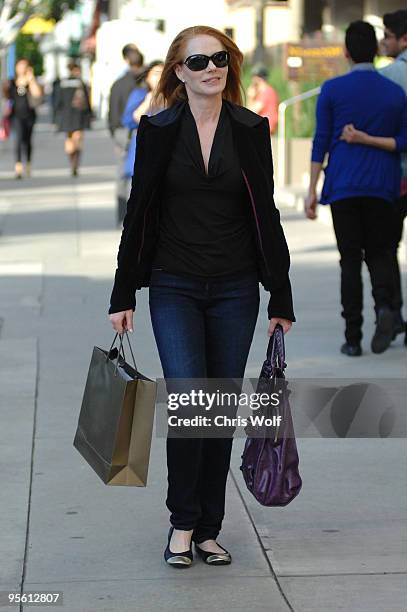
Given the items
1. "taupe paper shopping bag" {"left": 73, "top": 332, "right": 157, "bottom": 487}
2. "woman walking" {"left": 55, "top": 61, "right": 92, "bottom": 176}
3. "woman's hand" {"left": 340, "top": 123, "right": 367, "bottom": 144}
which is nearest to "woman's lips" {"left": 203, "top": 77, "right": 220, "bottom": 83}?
"taupe paper shopping bag" {"left": 73, "top": 332, "right": 157, "bottom": 487}

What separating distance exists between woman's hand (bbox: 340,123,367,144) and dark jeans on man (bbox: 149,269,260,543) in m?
3.78

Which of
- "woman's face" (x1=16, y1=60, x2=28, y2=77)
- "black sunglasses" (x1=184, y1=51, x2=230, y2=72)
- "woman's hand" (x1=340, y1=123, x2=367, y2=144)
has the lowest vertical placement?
"woman's face" (x1=16, y1=60, x2=28, y2=77)

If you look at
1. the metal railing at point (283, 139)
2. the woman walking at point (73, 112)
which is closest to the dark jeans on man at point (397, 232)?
the metal railing at point (283, 139)

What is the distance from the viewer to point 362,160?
902 cm

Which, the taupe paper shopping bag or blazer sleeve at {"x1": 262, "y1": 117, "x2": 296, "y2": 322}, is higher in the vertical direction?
blazer sleeve at {"x1": 262, "y1": 117, "x2": 296, "y2": 322}

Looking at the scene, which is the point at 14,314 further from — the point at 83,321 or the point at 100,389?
the point at 100,389

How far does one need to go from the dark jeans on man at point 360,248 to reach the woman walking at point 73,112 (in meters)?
17.5

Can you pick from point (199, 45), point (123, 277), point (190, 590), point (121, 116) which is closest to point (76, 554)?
point (190, 590)

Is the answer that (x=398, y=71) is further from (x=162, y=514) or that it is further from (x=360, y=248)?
(x=162, y=514)

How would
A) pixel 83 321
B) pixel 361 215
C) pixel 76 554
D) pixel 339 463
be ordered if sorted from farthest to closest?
pixel 83 321, pixel 361 215, pixel 339 463, pixel 76 554

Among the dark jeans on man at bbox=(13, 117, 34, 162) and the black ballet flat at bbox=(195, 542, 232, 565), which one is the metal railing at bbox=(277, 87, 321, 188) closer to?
the dark jeans on man at bbox=(13, 117, 34, 162)

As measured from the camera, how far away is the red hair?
5137mm

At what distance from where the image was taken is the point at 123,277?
5223 mm

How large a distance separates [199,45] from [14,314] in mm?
6381
